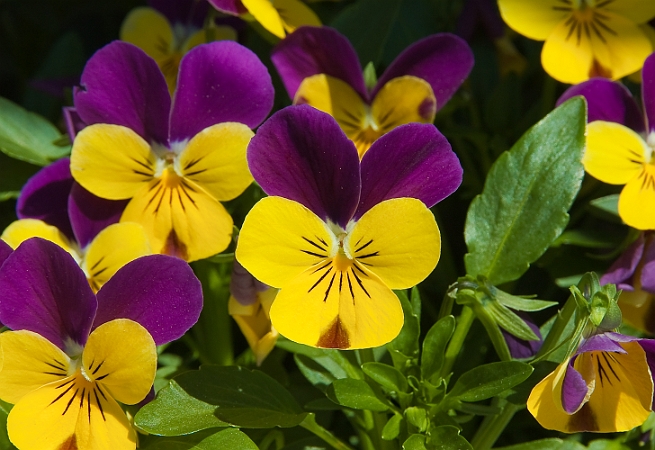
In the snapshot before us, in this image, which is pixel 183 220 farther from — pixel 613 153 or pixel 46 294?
pixel 613 153

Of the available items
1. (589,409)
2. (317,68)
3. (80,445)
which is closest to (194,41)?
(317,68)

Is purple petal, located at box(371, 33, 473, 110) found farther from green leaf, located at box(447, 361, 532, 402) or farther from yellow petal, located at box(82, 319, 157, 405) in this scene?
yellow petal, located at box(82, 319, 157, 405)

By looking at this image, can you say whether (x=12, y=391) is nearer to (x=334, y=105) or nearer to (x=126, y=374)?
(x=126, y=374)

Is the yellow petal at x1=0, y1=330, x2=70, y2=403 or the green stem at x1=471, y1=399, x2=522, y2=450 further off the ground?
the green stem at x1=471, y1=399, x2=522, y2=450

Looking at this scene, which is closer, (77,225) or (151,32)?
(77,225)

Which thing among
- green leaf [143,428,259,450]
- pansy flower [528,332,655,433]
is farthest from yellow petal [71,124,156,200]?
pansy flower [528,332,655,433]

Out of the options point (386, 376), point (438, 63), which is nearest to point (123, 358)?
point (386, 376)
